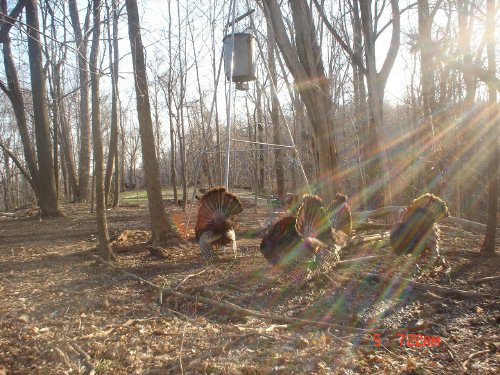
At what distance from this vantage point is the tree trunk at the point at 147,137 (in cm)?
630

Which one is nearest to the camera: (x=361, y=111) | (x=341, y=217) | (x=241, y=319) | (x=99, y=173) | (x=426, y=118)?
(x=241, y=319)

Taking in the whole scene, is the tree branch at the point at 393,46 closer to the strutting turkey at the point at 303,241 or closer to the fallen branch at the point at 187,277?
the strutting turkey at the point at 303,241

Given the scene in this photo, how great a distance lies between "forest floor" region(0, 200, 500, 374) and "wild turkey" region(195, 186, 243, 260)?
0.96 ft

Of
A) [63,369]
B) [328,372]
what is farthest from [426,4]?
[63,369]

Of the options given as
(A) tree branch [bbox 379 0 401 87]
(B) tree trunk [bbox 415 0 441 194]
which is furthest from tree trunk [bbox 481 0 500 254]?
(B) tree trunk [bbox 415 0 441 194]

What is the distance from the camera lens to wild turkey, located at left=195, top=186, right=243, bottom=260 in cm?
486

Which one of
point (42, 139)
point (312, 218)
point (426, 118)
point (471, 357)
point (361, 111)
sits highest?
point (361, 111)

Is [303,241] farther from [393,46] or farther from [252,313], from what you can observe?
[393,46]

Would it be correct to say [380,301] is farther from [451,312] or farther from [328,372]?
[328,372]

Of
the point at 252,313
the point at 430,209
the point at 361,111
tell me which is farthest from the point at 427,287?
the point at 361,111

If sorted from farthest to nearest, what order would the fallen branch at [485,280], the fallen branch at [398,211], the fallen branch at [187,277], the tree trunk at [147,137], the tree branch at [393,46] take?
the tree trunk at [147,137] → the tree branch at [393,46] → the fallen branch at [398,211] → the fallen branch at [187,277] → the fallen branch at [485,280]

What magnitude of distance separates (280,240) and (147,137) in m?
3.52
